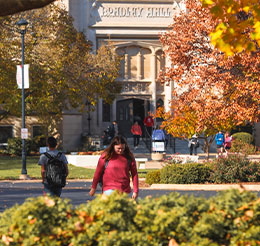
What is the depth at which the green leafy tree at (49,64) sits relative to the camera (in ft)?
118

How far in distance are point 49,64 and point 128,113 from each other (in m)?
15.4

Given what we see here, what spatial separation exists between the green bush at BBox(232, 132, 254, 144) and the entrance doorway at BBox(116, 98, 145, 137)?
8.73 m

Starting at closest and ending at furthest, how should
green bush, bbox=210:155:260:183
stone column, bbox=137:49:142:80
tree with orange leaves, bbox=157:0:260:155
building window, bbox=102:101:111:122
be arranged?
green bush, bbox=210:155:260:183 → tree with orange leaves, bbox=157:0:260:155 → building window, bbox=102:101:111:122 → stone column, bbox=137:49:142:80

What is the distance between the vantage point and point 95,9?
50.5 meters

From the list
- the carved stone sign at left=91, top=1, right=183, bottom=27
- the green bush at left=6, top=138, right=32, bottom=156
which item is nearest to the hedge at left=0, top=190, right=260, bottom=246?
the green bush at left=6, top=138, right=32, bottom=156

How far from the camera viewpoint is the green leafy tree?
1419 inches

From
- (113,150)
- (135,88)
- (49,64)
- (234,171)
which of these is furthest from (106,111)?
(113,150)

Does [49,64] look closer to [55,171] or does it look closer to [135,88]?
[135,88]

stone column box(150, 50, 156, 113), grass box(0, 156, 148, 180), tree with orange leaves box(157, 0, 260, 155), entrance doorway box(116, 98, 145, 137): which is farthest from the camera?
stone column box(150, 50, 156, 113)

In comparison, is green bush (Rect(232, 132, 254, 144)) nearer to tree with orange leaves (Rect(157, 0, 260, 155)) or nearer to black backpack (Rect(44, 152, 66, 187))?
tree with orange leaves (Rect(157, 0, 260, 155))

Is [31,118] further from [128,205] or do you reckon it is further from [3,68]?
[128,205]

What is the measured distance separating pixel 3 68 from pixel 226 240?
3077cm

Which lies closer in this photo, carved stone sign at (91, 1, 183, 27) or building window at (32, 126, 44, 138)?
building window at (32, 126, 44, 138)

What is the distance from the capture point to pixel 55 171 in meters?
11.5
